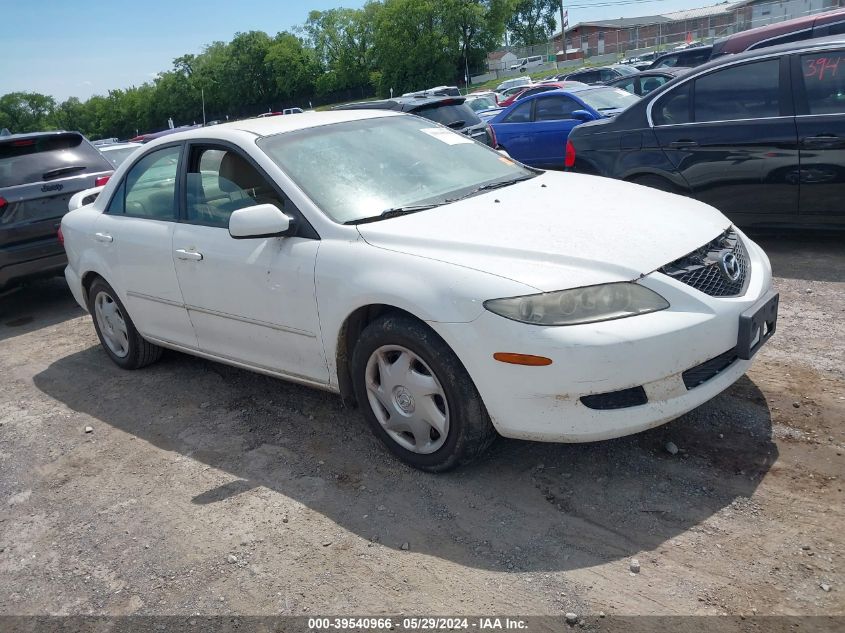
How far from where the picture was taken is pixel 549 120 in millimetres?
11445

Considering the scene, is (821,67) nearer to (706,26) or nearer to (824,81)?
(824,81)

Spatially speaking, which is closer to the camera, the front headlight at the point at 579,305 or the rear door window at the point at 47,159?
the front headlight at the point at 579,305

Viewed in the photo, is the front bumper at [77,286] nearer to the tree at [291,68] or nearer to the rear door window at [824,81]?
the rear door window at [824,81]

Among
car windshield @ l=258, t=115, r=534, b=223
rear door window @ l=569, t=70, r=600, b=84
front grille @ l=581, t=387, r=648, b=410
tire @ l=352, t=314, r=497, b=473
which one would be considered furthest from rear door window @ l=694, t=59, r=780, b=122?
rear door window @ l=569, t=70, r=600, b=84

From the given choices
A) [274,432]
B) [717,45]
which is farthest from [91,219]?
[717,45]

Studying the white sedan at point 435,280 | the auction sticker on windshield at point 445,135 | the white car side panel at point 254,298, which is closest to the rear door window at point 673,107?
the white sedan at point 435,280

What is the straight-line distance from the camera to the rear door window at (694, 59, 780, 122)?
235 inches

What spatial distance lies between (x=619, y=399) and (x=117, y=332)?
3889 mm

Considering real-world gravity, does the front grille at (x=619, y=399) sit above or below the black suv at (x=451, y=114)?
below

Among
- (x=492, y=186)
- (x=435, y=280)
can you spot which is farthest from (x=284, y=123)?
(x=435, y=280)

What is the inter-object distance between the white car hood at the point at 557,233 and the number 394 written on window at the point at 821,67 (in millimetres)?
2630

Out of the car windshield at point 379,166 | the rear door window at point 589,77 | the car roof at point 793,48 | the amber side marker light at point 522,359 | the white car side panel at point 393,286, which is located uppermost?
the rear door window at point 589,77

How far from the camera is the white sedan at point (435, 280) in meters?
3.02

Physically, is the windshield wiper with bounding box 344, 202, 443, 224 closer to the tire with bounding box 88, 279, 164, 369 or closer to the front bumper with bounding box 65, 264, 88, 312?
the tire with bounding box 88, 279, 164, 369
